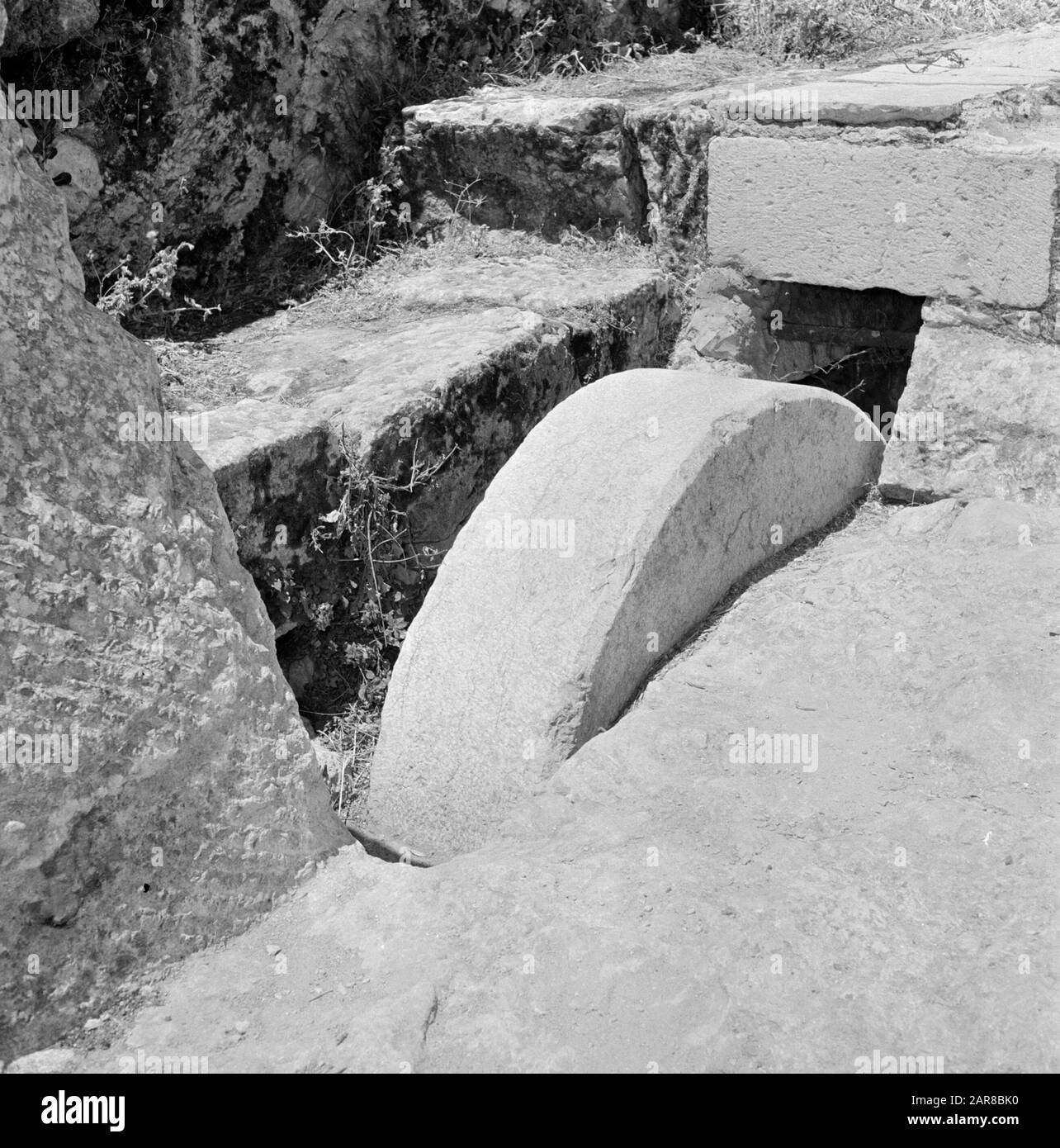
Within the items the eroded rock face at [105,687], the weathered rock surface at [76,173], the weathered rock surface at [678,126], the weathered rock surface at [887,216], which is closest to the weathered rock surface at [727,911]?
the eroded rock face at [105,687]

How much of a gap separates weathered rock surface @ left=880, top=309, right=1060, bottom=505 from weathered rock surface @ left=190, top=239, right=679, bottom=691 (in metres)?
1.05

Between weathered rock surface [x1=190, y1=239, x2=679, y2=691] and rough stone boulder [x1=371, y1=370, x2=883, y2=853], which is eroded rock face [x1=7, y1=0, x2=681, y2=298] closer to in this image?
weathered rock surface [x1=190, y1=239, x2=679, y2=691]

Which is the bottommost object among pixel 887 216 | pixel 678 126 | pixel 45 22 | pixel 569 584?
pixel 569 584

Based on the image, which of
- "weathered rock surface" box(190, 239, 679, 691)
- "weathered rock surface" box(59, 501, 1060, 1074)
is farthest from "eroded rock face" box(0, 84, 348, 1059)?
"weathered rock surface" box(190, 239, 679, 691)

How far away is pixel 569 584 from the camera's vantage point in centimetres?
Result: 287

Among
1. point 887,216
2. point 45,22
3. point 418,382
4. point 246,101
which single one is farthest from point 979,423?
point 45,22

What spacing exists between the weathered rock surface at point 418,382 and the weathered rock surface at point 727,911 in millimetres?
1224

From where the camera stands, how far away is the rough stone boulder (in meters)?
2.77

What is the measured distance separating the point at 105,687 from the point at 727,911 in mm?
1071

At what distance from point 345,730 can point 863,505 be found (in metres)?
1.67

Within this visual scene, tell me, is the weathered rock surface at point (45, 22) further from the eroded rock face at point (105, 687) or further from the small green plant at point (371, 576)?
the eroded rock face at point (105, 687)

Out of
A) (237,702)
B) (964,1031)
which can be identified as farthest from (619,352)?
(964,1031)

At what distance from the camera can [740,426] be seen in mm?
3123

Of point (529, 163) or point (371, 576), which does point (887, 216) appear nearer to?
point (529, 163)
